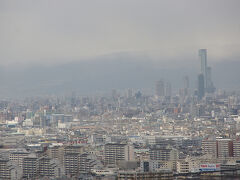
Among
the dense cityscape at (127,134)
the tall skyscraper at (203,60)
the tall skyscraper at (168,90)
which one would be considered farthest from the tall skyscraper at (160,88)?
the tall skyscraper at (203,60)

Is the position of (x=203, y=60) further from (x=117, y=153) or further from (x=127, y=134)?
(x=117, y=153)

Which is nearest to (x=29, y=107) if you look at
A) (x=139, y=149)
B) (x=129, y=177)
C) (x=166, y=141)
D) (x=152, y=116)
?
(x=152, y=116)

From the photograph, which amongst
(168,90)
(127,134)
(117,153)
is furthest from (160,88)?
(117,153)

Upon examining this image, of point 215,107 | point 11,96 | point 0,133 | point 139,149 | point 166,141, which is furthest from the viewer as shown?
point 11,96

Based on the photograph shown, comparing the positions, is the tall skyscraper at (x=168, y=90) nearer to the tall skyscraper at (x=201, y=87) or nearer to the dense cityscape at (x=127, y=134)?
the dense cityscape at (x=127, y=134)

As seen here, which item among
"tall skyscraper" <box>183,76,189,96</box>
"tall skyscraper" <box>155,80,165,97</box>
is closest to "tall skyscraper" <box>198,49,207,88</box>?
"tall skyscraper" <box>183,76,189,96</box>

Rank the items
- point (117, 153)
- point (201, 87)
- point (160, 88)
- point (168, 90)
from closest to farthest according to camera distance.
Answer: point (117, 153), point (201, 87), point (168, 90), point (160, 88)

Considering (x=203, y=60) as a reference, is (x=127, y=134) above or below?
below

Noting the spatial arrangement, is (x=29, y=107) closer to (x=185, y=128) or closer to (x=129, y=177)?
(x=185, y=128)
